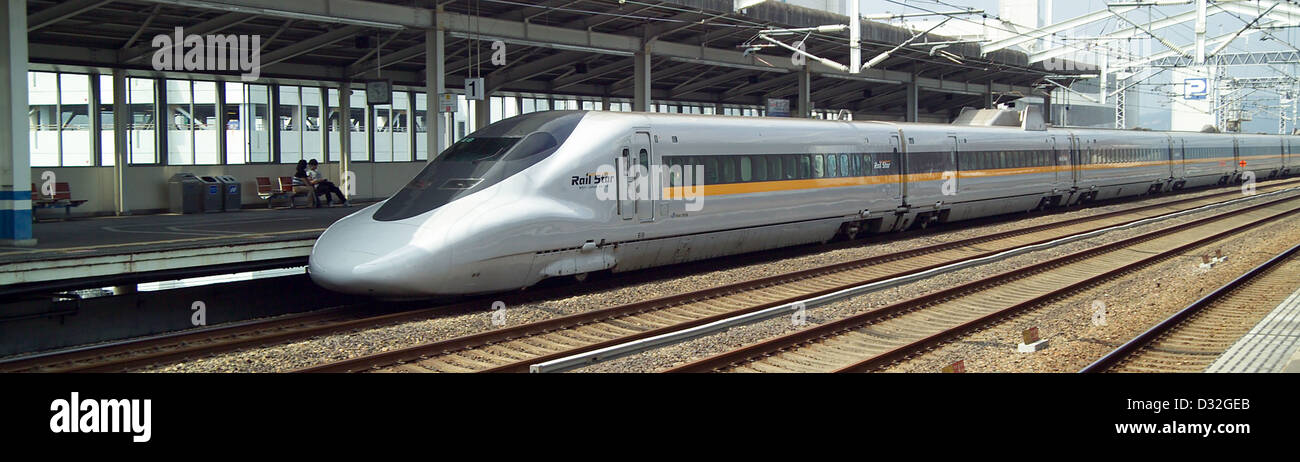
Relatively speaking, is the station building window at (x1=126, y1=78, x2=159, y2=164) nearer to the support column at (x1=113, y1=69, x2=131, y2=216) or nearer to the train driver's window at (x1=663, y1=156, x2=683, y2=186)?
the support column at (x1=113, y1=69, x2=131, y2=216)

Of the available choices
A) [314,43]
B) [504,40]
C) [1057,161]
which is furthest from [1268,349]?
[1057,161]

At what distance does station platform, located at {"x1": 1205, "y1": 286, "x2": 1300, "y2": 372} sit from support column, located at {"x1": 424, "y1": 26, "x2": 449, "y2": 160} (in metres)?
13.8

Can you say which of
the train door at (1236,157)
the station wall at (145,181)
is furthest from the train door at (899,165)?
the train door at (1236,157)

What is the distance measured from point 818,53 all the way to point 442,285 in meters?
21.5

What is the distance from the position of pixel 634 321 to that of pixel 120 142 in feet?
48.1

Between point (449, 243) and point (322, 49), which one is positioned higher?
point (322, 49)

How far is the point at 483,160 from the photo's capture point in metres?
12.3

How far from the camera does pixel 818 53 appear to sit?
3052 cm

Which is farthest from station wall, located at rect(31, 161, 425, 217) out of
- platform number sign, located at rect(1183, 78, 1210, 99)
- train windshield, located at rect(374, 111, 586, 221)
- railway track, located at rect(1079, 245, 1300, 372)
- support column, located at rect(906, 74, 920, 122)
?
platform number sign, located at rect(1183, 78, 1210, 99)

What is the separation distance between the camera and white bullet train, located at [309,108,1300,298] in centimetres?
1126
